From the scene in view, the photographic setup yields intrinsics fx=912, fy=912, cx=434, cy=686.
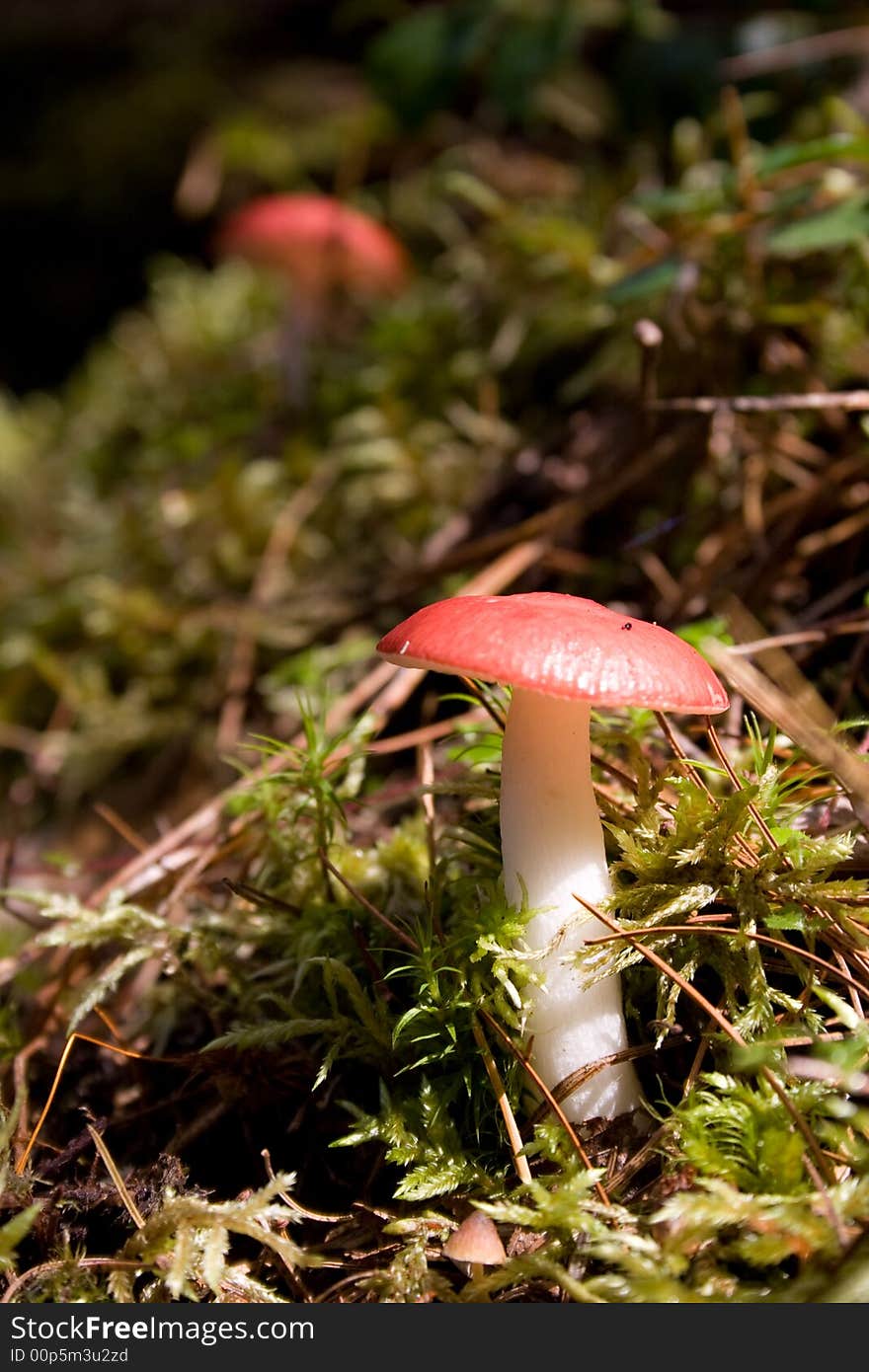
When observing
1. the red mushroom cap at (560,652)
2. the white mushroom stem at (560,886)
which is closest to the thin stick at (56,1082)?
the white mushroom stem at (560,886)

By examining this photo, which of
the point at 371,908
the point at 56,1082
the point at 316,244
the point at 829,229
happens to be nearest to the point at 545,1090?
the point at 371,908

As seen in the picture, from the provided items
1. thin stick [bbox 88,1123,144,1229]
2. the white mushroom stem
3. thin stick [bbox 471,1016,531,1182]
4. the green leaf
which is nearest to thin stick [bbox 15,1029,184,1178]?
thin stick [bbox 88,1123,144,1229]

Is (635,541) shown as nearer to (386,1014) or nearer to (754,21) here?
(386,1014)

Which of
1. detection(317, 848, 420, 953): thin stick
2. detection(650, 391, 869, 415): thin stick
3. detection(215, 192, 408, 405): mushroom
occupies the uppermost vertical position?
detection(215, 192, 408, 405): mushroom

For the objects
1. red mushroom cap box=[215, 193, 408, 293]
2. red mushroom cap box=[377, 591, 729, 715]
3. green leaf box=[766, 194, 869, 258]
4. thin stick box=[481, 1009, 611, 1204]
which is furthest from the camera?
red mushroom cap box=[215, 193, 408, 293]

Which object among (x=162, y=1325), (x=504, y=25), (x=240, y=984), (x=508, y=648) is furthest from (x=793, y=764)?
(x=504, y=25)

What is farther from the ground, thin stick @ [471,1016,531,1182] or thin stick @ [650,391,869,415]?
thin stick @ [650,391,869,415]

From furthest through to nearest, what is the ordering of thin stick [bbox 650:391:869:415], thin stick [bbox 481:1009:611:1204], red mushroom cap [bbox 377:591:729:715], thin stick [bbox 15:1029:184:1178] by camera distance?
thin stick [bbox 650:391:869:415] < thin stick [bbox 15:1029:184:1178] < thin stick [bbox 481:1009:611:1204] < red mushroom cap [bbox 377:591:729:715]

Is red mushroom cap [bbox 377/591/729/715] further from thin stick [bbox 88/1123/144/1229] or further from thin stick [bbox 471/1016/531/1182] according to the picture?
thin stick [bbox 88/1123/144/1229]
